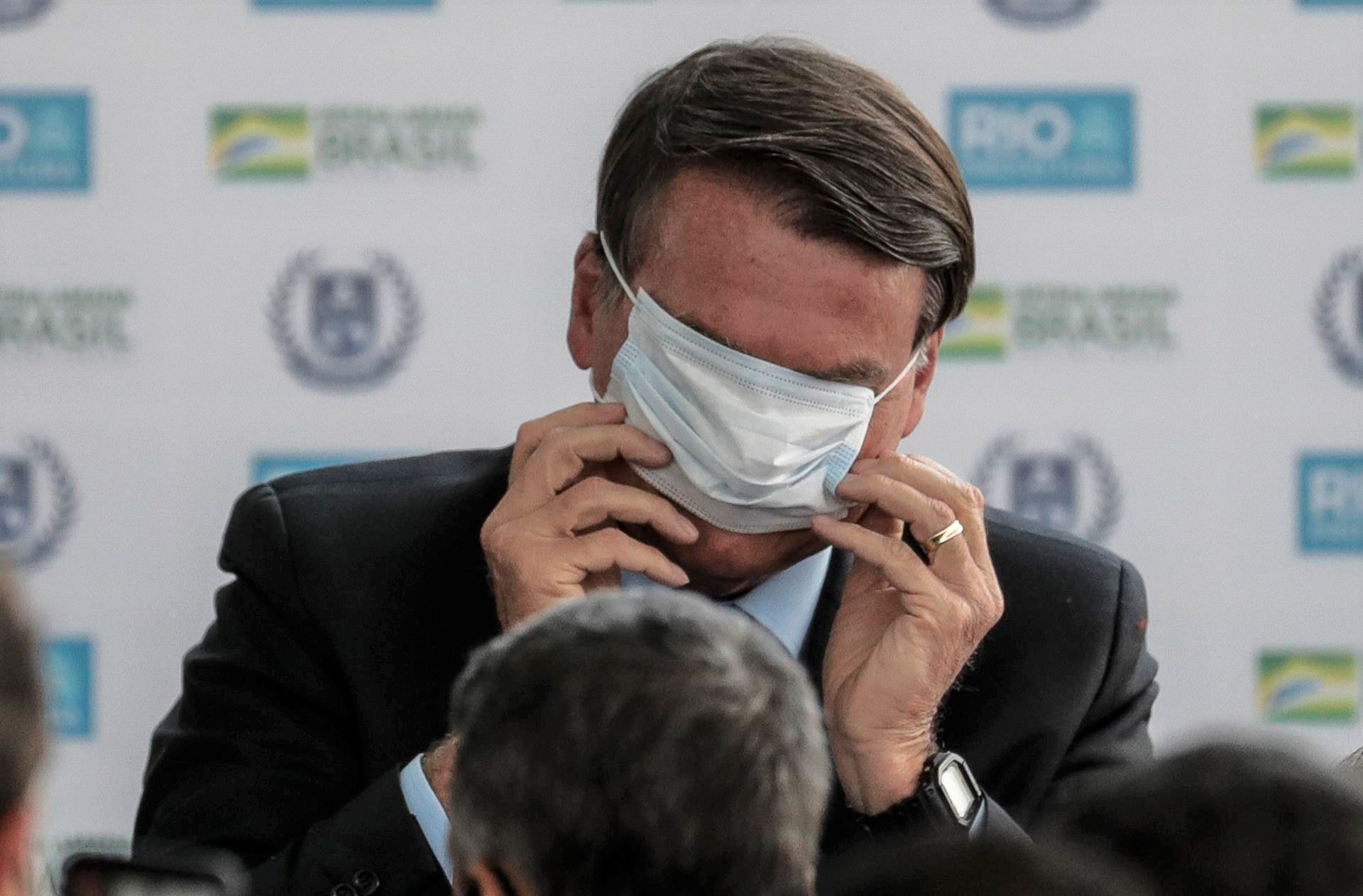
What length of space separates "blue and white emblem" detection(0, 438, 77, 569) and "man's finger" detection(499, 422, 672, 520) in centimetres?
158

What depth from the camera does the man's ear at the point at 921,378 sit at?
1.93 m

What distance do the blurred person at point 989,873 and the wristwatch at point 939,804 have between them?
91 cm

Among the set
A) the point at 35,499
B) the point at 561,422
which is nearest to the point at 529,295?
the point at 35,499

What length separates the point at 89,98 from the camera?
10.5ft

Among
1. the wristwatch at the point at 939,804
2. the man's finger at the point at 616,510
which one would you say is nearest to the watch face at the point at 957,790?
the wristwatch at the point at 939,804

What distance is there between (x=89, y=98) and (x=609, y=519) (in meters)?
1.76

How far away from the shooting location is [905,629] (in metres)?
1.85

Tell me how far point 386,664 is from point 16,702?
1.14m

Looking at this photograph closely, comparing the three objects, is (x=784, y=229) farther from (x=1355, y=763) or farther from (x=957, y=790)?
(x=1355, y=763)

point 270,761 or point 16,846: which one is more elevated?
point 16,846

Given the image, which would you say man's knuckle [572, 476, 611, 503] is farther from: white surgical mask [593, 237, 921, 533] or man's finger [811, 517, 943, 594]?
man's finger [811, 517, 943, 594]

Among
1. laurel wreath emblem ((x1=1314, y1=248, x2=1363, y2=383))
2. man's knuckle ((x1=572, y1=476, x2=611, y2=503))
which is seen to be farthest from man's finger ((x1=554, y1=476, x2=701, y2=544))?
laurel wreath emblem ((x1=1314, y1=248, x2=1363, y2=383))

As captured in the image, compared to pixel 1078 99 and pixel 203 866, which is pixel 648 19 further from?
pixel 203 866

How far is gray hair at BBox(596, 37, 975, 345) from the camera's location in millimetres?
1799
